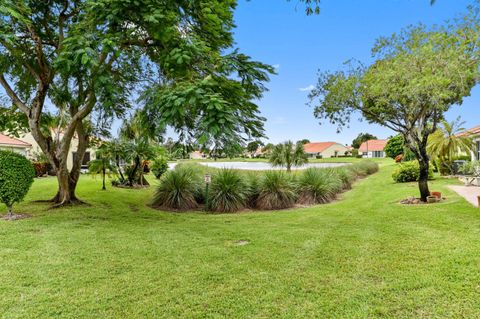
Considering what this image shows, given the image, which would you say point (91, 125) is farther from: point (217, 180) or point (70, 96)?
point (217, 180)

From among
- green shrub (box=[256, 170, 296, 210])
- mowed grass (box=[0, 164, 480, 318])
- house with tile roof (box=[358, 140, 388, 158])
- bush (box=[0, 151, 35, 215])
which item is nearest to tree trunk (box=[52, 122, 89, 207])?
bush (box=[0, 151, 35, 215])

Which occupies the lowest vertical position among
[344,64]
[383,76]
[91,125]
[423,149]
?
[423,149]

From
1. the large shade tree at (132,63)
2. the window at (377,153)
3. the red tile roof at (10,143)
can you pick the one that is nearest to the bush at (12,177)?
the large shade tree at (132,63)

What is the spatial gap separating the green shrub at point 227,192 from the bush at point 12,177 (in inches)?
233

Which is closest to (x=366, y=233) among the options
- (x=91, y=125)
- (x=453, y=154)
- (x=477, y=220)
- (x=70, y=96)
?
(x=477, y=220)

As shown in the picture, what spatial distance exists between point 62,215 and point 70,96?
15.5 feet

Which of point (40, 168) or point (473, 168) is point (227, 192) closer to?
point (473, 168)

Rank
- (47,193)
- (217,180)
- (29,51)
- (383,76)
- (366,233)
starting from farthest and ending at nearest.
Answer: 1. (47,193)
2. (217,180)
3. (29,51)
4. (383,76)
5. (366,233)

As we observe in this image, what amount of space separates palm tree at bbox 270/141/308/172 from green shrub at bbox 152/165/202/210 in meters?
15.8

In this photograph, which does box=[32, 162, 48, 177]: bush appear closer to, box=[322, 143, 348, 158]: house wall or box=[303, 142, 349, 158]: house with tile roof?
box=[303, 142, 349, 158]: house with tile roof

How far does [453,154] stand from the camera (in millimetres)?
19234

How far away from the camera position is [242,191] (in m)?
12.3

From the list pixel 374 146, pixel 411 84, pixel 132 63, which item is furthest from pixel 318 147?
pixel 411 84

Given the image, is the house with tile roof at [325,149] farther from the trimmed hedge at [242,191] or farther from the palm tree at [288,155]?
the trimmed hedge at [242,191]
